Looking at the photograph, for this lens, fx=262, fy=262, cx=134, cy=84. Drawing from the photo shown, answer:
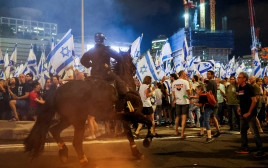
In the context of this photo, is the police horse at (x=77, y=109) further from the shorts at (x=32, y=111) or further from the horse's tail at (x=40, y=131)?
the shorts at (x=32, y=111)

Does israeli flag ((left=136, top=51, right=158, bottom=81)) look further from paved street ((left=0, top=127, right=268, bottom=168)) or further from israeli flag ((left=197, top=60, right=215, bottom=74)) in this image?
paved street ((left=0, top=127, right=268, bottom=168))

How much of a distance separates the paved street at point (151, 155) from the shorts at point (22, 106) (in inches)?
118

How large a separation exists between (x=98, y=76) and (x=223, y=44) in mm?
135939

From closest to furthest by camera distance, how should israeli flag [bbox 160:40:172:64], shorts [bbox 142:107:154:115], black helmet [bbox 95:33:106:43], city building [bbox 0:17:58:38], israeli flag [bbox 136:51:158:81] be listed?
black helmet [bbox 95:33:106:43]
shorts [bbox 142:107:154:115]
israeli flag [bbox 136:51:158:81]
israeli flag [bbox 160:40:172:64]
city building [bbox 0:17:58:38]

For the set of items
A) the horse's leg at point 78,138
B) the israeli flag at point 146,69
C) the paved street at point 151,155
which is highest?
the israeli flag at point 146,69

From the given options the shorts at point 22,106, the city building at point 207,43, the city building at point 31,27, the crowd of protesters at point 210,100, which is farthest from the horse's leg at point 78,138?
the city building at point 207,43

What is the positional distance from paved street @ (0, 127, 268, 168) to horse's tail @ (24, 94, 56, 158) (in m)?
0.35

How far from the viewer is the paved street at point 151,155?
5426mm

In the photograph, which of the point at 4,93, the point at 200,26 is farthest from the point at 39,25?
the point at 4,93

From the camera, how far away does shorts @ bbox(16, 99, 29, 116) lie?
11.0 metres

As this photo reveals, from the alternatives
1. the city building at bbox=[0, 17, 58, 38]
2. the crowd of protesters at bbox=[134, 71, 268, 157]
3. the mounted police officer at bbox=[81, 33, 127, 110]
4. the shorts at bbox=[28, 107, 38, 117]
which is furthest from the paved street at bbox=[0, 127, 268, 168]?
the city building at bbox=[0, 17, 58, 38]

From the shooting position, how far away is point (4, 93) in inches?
446

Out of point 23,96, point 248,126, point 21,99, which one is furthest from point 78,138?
point 21,99

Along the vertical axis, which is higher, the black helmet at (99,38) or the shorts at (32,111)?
the black helmet at (99,38)
